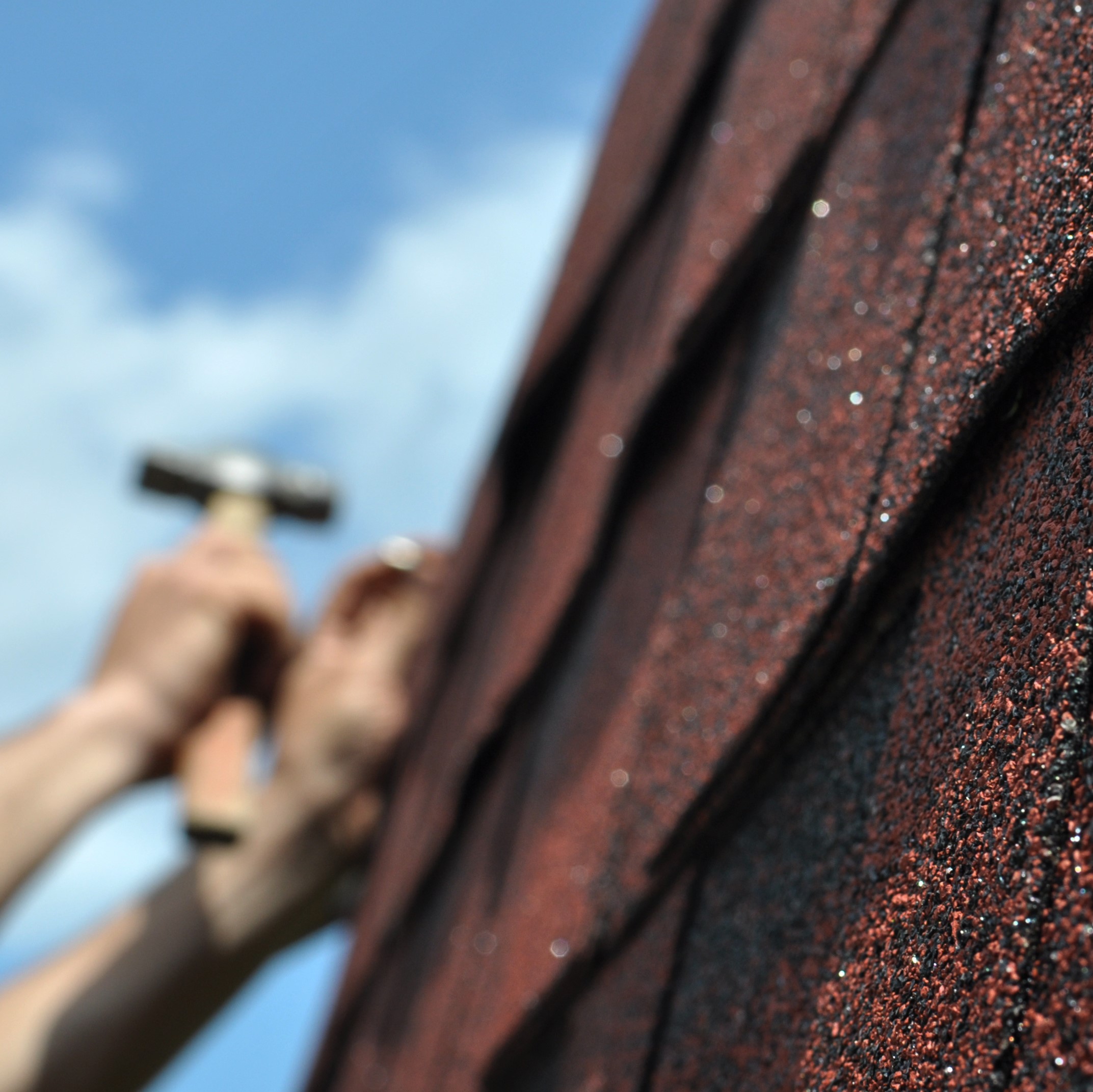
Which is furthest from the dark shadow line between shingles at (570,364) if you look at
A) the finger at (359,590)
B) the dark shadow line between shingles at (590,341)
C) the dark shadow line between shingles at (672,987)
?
the dark shadow line between shingles at (672,987)

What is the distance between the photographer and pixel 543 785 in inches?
56.0

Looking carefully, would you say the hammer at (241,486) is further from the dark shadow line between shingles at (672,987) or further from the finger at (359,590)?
the dark shadow line between shingles at (672,987)

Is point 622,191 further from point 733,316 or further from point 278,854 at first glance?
point 278,854

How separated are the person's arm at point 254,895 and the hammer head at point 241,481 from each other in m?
0.47

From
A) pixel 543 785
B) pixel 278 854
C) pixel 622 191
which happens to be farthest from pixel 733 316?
pixel 278 854

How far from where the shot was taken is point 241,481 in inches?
139

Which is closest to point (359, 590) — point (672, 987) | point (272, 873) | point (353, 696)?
point (353, 696)

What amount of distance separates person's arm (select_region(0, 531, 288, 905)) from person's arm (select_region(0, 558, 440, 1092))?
153 mm

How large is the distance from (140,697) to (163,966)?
22.9 inches

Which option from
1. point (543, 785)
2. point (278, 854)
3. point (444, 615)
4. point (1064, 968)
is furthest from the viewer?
point (444, 615)

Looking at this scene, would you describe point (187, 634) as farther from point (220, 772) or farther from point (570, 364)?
point (570, 364)

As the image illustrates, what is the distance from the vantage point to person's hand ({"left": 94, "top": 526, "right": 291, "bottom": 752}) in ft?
9.11

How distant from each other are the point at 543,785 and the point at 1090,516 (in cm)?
100

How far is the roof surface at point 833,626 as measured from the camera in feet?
1.57
